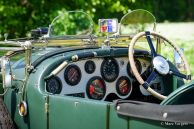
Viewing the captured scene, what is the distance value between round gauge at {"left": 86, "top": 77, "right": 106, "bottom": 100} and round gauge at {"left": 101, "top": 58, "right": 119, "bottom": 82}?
7cm

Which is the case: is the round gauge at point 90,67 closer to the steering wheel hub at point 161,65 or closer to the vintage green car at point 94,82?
the vintage green car at point 94,82

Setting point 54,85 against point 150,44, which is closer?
point 54,85

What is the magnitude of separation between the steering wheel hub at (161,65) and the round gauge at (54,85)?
875 millimetres

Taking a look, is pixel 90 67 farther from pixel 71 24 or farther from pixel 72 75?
pixel 71 24

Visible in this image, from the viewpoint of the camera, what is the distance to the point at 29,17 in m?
10.3

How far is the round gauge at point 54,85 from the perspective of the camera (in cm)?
442

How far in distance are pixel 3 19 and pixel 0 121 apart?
5.73 metres

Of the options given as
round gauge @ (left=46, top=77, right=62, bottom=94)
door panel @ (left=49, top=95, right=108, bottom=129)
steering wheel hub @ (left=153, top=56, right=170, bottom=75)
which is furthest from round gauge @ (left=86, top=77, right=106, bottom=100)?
door panel @ (left=49, top=95, right=108, bottom=129)

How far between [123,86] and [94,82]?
1.15 feet

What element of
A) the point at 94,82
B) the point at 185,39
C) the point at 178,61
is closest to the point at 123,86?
the point at 94,82

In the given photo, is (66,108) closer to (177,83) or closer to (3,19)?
(177,83)

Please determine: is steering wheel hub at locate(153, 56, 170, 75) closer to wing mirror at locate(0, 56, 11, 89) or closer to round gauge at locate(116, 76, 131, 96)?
round gauge at locate(116, 76, 131, 96)

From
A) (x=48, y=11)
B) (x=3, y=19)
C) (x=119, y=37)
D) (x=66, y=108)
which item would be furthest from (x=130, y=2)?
(x=66, y=108)

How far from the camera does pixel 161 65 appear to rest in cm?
481
